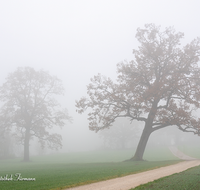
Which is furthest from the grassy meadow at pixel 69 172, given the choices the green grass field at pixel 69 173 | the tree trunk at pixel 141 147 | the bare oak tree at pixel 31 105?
the bare oak tree at pixel 31 105

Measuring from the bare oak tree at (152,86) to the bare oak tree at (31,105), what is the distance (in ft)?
43.5

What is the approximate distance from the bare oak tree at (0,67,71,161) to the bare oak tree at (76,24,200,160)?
13257 mm

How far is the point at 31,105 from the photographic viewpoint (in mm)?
39531

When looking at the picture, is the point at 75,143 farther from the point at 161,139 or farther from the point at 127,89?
the point at 127,89

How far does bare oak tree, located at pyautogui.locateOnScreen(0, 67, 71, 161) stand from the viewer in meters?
37.6

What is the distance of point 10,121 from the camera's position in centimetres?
3722

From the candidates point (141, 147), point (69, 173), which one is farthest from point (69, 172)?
point (141, 147)

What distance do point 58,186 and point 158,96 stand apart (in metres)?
17.9

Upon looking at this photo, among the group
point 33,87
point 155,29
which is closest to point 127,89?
point 155,29

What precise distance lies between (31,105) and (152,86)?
2438 cm

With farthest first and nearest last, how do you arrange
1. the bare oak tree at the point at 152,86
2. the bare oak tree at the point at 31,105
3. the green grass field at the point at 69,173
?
the bare oak tree at the point at 31,105
the bare oak tree at the point at 152,86
the green grass field at the point at 69,173

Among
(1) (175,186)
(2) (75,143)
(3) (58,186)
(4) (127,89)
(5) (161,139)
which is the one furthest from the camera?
(2) (75,143)

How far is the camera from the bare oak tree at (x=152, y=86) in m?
25.7

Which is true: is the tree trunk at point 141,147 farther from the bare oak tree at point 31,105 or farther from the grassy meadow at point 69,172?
the bare oak tree at point 31,105
